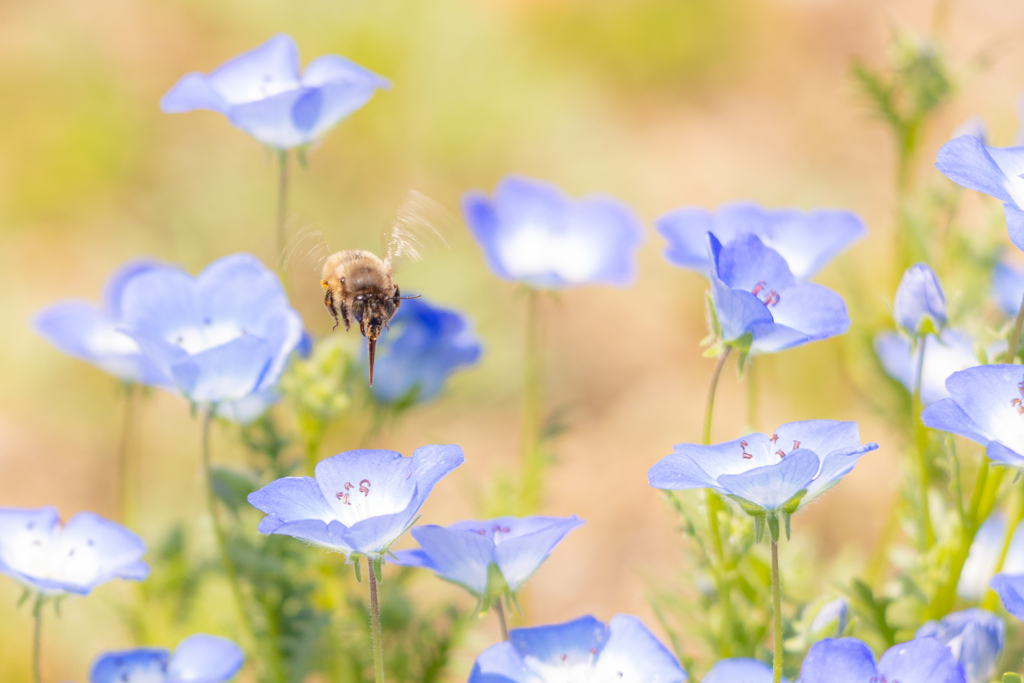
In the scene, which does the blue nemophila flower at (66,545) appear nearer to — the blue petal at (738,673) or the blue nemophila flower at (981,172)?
the blue petal at (738,673)

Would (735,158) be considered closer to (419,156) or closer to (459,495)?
(419,156)

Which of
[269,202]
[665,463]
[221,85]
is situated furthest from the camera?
[269,202]

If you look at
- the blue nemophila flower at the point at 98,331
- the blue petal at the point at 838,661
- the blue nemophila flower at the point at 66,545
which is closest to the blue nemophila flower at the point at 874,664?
the blue petal at the point at 838,661

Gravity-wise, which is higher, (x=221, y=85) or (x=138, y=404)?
(x=221, y=85)

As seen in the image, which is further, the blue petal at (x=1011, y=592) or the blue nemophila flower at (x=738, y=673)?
the blue nemophila flower at (x=738, y=673)

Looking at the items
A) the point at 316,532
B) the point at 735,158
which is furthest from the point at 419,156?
the point at 316,532

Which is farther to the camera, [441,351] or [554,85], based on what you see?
[554,85]

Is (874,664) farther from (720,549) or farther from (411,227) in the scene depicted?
(411,227)

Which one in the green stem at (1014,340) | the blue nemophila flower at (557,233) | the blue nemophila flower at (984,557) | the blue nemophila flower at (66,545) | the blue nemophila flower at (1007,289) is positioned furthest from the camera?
the blue nemophila flower at (557,233)
